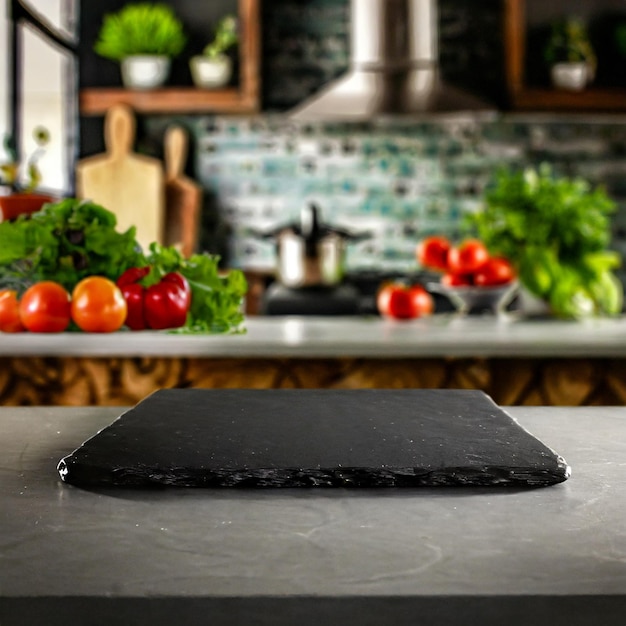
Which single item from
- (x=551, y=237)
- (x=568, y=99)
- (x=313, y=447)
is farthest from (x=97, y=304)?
(x=568, y=99)

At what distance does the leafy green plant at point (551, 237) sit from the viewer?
229 centimetres

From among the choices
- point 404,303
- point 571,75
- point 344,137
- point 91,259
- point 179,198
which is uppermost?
point 571,75

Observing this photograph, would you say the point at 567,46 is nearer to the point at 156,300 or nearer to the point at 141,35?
the point at 141,35

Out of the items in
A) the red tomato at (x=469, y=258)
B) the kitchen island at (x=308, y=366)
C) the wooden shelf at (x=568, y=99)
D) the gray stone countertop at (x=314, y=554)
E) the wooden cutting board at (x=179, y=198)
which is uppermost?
the wooden shelf at (x=568, y=99)

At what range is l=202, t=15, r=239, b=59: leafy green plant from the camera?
4.13m

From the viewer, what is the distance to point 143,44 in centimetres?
406

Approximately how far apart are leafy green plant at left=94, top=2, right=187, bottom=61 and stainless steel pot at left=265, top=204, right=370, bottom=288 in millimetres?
1216

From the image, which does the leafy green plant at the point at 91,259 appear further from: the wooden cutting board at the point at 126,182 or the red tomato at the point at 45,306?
the wooden cutting board at the point at 126,182

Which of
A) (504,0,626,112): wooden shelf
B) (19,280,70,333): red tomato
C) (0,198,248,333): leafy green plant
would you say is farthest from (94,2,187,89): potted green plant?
(19,280,70,333): red tomato

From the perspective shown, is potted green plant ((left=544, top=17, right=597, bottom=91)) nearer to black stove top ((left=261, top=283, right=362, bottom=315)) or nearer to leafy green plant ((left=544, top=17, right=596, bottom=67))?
leafy green plant ((left=544, top=17, right=596, bottom=67))

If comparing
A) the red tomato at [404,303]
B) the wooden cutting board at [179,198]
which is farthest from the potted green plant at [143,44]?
the red tomato at [404,303]

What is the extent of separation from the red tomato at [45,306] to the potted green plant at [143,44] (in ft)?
7.51

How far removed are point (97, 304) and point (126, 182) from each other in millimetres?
2396

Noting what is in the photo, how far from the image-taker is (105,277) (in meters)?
1.98
